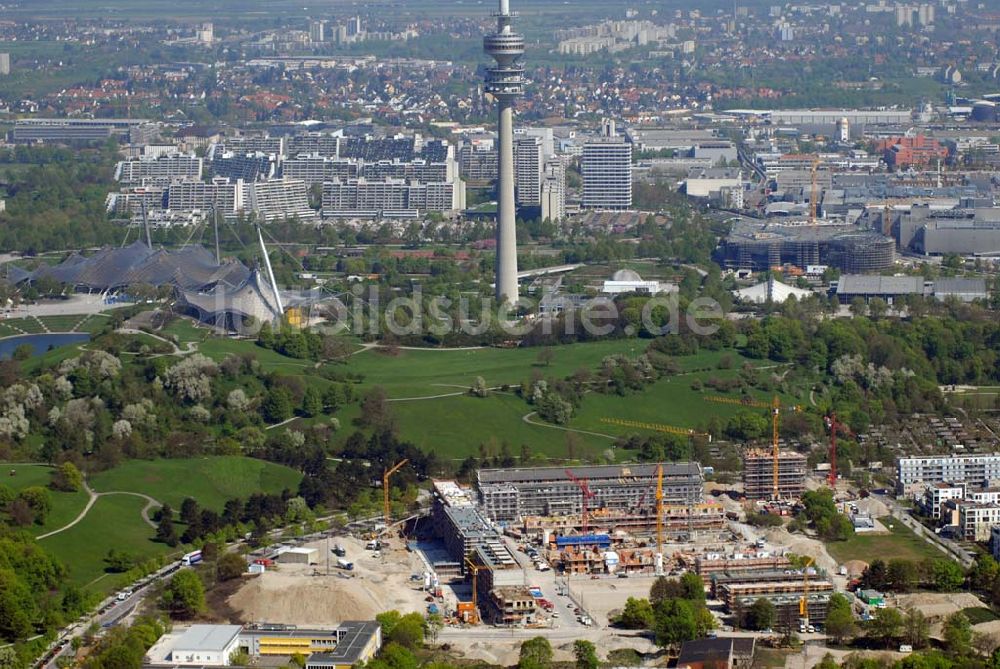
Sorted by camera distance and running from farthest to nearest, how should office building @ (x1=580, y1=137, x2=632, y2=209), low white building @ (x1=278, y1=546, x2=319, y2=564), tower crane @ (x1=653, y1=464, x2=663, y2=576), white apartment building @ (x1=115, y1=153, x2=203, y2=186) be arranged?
white apartment building @ (x1=115, y1=153, x2=203, y2=186) < office building @ (x1=580, y1=137, x2=632, y2=209) < tower crane @ (x1=653, y1=464, x2=663, y2=576) < low white building @ (x1=278, y1=546, x2=319, y2=564)

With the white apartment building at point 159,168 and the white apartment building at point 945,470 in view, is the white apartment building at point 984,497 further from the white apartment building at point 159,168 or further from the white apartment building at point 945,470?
the white apartment building at point 159,168

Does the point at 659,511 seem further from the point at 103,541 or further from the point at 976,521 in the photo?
the point at 103,541

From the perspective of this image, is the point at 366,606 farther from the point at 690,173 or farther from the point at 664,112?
the point at 664,112

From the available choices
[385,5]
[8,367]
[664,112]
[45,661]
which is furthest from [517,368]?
[385,5]

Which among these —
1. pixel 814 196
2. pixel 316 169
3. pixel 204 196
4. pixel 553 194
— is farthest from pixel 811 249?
pixel 316 169

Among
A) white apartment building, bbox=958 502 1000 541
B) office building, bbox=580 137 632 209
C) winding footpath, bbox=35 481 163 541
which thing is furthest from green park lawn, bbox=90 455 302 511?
office building, bbox=580 137 632 209

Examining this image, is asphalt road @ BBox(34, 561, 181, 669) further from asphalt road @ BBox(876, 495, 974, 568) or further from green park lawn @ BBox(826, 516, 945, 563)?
asphalt road @ BBox(876, 495, 974, 568)
